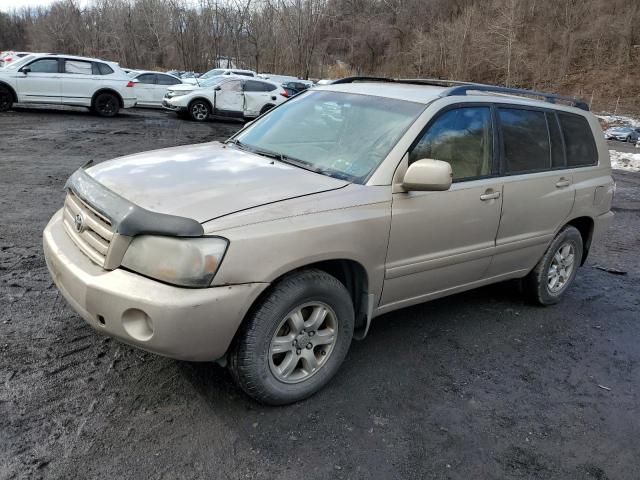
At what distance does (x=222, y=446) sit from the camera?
267 centimetres

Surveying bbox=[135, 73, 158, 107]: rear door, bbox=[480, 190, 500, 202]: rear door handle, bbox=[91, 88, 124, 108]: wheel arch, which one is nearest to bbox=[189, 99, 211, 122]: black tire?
bbox=[91, 88, 124, 108]: wheel arch

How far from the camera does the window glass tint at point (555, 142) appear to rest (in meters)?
4.49

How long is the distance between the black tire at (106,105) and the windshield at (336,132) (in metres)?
14.5

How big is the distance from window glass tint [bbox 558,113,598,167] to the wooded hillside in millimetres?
43033

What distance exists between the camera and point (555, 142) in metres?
4.52

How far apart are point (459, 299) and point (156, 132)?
38.9 feet

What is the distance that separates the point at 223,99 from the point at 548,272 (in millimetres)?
15514

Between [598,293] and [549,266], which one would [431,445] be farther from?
[598,293]

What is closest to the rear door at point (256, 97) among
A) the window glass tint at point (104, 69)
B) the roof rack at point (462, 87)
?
the window glass tint at point (104, 69)

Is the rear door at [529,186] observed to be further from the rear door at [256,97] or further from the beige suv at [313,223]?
the rear door at [256,97]

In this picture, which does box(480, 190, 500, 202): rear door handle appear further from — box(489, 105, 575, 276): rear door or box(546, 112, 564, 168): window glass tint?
box(546, 112, 564, 168): window glass tint

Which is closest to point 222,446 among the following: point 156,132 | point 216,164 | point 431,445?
point 431,445

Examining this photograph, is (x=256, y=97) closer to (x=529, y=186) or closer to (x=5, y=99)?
(x=5, y=99)

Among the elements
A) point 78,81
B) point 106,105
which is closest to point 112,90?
point 106,105
